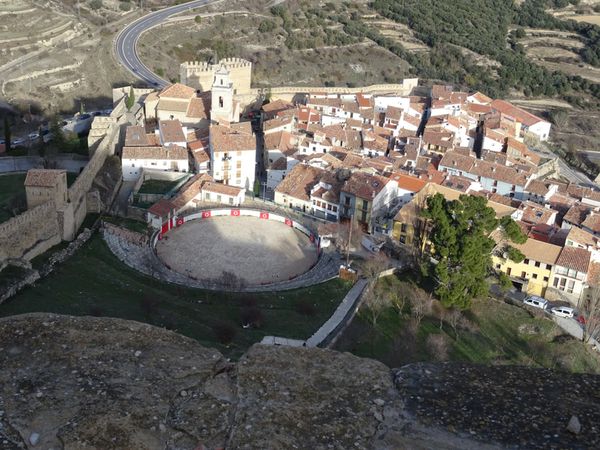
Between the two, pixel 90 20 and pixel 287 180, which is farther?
pixel 90 20

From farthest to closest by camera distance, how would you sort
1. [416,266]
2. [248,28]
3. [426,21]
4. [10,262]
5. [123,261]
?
1. [426,21]
2. [248,28]
3. [416,266]
4. [123,261]
5. [10,262]

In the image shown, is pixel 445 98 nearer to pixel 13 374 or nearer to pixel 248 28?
pixel 248 28

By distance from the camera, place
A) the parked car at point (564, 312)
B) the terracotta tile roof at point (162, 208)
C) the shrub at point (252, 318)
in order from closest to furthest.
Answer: the shrub at point (252, 318) → the parked car at point (564, 312) → the terracotta tile roof at point (162, 208)

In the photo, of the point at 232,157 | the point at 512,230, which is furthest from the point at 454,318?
the point at 232,157

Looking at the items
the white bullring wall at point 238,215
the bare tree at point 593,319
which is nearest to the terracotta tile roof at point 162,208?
the white bullring wall at point 238,215

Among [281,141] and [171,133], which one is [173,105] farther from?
[281,141]

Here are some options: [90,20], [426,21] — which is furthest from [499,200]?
[426,21]

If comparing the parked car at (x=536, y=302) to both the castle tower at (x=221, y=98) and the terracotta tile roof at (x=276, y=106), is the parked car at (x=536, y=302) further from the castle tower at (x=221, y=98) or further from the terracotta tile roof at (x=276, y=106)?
the terracotta tile roof at (x=276, y=106)

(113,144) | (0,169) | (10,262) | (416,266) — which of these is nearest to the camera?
(10,262)
